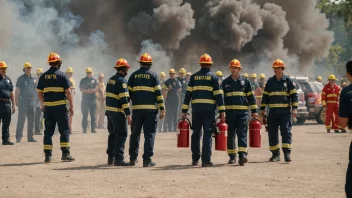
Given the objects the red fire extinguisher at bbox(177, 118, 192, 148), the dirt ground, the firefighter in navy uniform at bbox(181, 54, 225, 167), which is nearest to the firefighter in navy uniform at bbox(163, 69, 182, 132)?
the dirt ground

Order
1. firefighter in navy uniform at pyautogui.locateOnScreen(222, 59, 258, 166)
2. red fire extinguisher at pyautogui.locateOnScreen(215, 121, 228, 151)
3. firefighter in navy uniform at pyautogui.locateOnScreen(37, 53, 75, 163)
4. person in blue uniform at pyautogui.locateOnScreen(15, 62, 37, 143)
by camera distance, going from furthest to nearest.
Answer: person in blue uniform at pyautogui.locateOnScreen(15, 62, 37, 143) < firefighter in navy uniform at pyautogui.locateOnScreen(37, 53, 75, 163) < firefighter in navy uniform at pyautogui.locateOnScreen(222, 59, 258, 166) < red fire extinguisher at pyautogui.locateOnScreen(215, 121, 228, 151)

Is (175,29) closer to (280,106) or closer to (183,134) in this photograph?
(280,106)

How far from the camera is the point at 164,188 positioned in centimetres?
872

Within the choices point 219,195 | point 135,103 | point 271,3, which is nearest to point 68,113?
point 135,103

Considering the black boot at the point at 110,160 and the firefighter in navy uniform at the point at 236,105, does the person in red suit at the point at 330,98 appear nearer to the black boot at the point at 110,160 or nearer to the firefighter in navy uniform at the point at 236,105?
the firefighter in navy uniform at the point at 236,105

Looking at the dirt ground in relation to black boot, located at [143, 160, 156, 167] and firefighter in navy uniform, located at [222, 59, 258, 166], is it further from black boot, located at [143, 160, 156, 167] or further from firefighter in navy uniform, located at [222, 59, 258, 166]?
firefighter in navy uniform, located at [222, 59, 258, 166]

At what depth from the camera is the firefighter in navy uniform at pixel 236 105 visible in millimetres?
11859

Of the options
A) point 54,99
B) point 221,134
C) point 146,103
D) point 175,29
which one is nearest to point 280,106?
point 221,134

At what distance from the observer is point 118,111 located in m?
11.7

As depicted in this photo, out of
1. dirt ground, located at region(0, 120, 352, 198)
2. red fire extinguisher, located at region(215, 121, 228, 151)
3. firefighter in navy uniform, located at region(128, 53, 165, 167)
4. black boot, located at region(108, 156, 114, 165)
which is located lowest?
dirt ground, located at region(0, 120, 352, 198)

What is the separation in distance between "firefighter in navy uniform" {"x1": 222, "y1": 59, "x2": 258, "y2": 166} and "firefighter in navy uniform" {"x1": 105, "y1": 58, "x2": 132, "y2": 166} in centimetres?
177

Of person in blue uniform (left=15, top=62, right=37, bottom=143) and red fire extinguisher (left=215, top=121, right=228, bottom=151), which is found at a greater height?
person in blue uniform (left=15, top=62, right=37, bottom=143)

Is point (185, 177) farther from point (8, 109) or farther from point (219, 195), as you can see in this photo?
point (8, 109)

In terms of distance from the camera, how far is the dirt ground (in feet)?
27.6
